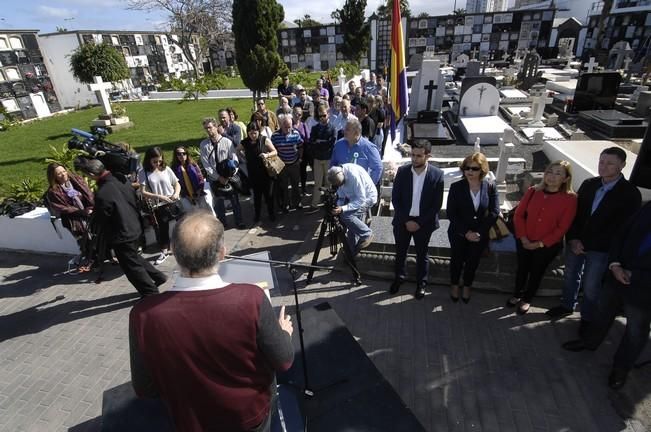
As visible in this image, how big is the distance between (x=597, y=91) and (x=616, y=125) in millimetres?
3642

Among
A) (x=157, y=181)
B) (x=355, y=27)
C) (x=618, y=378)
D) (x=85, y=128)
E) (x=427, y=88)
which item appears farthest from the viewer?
(x=355, y=27)

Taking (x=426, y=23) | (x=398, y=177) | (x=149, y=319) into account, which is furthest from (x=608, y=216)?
(x=426, y=23)

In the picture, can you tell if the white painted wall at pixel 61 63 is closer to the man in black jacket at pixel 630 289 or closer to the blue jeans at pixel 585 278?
the blue jeans at pixel 585 278

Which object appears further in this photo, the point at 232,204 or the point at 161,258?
the point at 232,204

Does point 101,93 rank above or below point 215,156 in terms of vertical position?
above

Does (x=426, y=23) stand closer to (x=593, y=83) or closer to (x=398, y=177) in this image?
(x=593, y=83)

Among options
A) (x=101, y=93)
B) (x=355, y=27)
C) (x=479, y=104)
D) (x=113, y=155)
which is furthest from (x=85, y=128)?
(x=355, y=27)

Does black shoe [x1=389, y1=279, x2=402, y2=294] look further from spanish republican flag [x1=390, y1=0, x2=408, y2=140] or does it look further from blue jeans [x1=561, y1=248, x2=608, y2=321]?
spanish republican flag [x1=390, y1=0, x2=408, y2=140]

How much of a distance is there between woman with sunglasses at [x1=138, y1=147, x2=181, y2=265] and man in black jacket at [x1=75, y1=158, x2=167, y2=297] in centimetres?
103

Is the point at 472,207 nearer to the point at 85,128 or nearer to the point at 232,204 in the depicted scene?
the point at 232,204

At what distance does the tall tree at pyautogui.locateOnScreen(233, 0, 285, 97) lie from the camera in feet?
41.0

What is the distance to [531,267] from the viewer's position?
3.90 meters

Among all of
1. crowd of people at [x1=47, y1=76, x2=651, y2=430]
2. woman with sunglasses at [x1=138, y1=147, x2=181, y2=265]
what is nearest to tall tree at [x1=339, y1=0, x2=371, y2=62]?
crowd of people at [x1=47, y1=76, x2=651, y2=430]

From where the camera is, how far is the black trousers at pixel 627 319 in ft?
9.37
